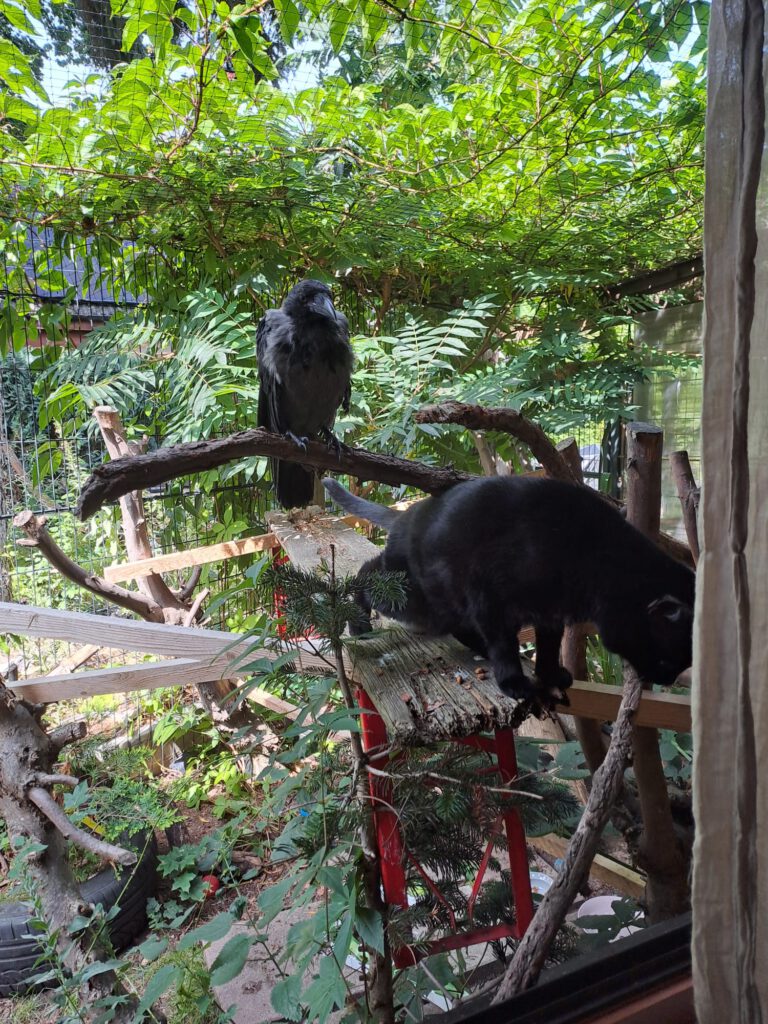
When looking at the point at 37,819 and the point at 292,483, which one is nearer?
the point at 37,819

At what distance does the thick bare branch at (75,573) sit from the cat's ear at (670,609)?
1910mm

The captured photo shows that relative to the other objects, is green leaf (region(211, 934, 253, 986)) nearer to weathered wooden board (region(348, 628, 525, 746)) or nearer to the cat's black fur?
weathered wooden board (region(348, 628, 525, 746))

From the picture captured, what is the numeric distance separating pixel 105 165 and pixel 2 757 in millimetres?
1983

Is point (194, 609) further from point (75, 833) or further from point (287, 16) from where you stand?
point (287, 16)

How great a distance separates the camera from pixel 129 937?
7.97 feet

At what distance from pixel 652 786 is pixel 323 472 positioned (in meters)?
1.34

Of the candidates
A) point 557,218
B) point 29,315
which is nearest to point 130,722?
point 29,315

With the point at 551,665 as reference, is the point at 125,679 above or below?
below

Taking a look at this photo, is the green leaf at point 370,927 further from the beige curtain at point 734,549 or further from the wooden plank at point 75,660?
the wooden plank at point 75,660

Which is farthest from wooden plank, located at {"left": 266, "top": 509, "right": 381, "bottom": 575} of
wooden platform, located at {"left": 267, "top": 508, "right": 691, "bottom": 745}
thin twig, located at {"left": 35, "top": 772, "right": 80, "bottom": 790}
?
thin twig, located at {"left": 35, "top": 772, "right": 80, "bottom": 790}

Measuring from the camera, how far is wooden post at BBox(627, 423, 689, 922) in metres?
1.26

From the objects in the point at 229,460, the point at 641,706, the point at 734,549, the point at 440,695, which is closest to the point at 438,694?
the point at 440,695

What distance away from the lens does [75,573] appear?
259 cm

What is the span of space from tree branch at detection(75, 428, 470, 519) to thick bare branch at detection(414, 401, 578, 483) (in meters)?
0.12
